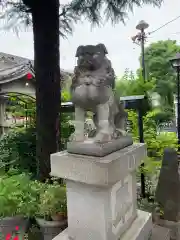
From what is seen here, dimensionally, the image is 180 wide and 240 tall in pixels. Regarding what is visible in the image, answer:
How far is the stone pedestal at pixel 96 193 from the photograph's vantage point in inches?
61.6

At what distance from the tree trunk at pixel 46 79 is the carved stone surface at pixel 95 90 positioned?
1.27m

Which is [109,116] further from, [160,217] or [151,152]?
[151,152]

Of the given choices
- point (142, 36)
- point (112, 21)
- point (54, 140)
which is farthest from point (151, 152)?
point (142, 36)

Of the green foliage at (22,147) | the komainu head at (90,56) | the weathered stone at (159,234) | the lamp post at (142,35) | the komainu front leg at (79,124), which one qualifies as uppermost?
the lamp post at (142,35)

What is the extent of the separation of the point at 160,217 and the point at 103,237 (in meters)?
1.44

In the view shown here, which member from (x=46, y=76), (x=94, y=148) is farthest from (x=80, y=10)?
(x=94, y=148)

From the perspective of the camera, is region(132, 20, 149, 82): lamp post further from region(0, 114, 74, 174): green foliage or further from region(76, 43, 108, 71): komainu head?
region(76, 43, 108, 71): komainu head

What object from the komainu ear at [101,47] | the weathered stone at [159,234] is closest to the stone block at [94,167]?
the komainu ear at [101,47]

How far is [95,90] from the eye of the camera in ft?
5.48

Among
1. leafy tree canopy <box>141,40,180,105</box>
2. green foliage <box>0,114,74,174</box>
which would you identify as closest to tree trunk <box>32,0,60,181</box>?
green foliage <box>0,114,74,174</box>

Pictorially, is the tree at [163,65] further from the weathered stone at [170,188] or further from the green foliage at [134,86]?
the weathered stone at [170,188]

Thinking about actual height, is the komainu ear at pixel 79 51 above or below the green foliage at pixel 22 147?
above

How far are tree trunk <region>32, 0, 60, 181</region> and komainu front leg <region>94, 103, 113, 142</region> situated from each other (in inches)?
55.8

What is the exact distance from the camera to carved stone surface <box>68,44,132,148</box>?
1.67 m
